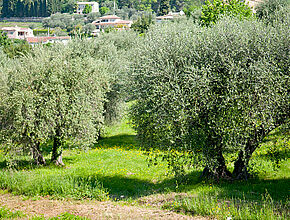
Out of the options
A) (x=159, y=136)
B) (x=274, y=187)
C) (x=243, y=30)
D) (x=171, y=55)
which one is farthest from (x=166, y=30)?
(x=274, y=187)

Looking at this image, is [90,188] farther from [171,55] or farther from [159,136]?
[171,55]

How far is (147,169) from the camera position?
17.9m

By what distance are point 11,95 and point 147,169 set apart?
28.1 feet

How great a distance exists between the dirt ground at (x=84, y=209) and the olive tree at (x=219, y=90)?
2.44 m

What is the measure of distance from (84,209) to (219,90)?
6542 millimetres

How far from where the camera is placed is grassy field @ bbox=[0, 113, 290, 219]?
1066cm

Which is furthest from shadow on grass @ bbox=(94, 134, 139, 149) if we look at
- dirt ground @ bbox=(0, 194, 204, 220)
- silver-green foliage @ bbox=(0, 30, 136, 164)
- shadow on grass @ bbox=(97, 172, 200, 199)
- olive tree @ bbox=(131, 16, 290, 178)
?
olive tree @ bbox=(131, 16, 290, 178)

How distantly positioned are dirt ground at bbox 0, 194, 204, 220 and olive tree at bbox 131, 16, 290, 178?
8.00ft

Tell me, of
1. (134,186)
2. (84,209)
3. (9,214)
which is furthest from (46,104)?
(84,209)

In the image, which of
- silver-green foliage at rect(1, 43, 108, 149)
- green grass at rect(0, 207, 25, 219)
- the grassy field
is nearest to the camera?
the grassy field

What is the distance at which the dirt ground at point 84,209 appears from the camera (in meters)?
10.7

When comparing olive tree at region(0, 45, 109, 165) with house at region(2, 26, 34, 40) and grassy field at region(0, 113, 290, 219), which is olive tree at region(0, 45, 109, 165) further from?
house at region(2, 26, 34, 40)

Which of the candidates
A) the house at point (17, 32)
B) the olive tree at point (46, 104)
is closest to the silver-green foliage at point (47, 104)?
the olive tree at point (46, 104)

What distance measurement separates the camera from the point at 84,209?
11680mm
